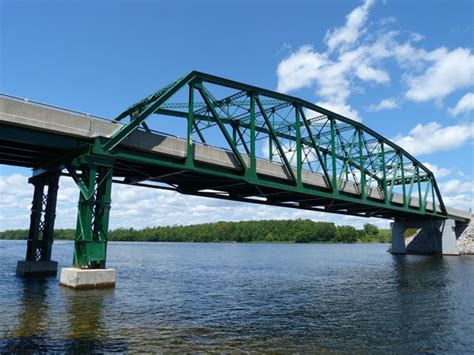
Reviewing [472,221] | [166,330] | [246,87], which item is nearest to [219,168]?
[246,87]

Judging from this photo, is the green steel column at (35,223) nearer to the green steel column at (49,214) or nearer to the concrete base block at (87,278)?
the green steel column at (49,214)

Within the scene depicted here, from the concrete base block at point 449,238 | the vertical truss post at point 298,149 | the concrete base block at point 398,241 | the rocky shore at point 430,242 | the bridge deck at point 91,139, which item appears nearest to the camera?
the bridge deck at point 91,139

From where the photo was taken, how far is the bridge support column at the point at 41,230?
36969mm

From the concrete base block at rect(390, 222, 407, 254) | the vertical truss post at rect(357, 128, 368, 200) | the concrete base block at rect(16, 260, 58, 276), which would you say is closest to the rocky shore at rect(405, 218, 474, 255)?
the concrete base block at rect(390, 222, 407, 254)

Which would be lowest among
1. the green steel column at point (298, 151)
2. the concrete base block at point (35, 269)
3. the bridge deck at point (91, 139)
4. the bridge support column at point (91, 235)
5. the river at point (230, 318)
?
the river at point (230, 318)

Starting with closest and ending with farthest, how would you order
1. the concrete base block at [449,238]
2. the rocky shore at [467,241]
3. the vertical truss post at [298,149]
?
1. the vertical truss post at [298,149]
2. the concrete base block at [449,238]
3. the rocky shore at [467,241]

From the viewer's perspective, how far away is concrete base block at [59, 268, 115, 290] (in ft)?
91.2

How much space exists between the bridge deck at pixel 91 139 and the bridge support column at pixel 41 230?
6.33 ft

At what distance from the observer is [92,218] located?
99.8 feet

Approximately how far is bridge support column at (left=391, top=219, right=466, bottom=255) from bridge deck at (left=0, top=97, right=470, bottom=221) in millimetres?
59960

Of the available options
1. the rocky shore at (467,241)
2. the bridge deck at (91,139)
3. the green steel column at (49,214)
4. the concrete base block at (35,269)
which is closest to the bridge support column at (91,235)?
A: the bridge deck at (91,139)

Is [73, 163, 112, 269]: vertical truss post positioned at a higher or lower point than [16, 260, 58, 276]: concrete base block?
higher

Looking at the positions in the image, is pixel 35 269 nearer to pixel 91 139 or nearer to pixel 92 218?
pixel 92 218

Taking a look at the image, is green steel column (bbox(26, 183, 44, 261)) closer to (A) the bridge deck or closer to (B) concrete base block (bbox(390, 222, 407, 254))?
(A) the bridge deck
